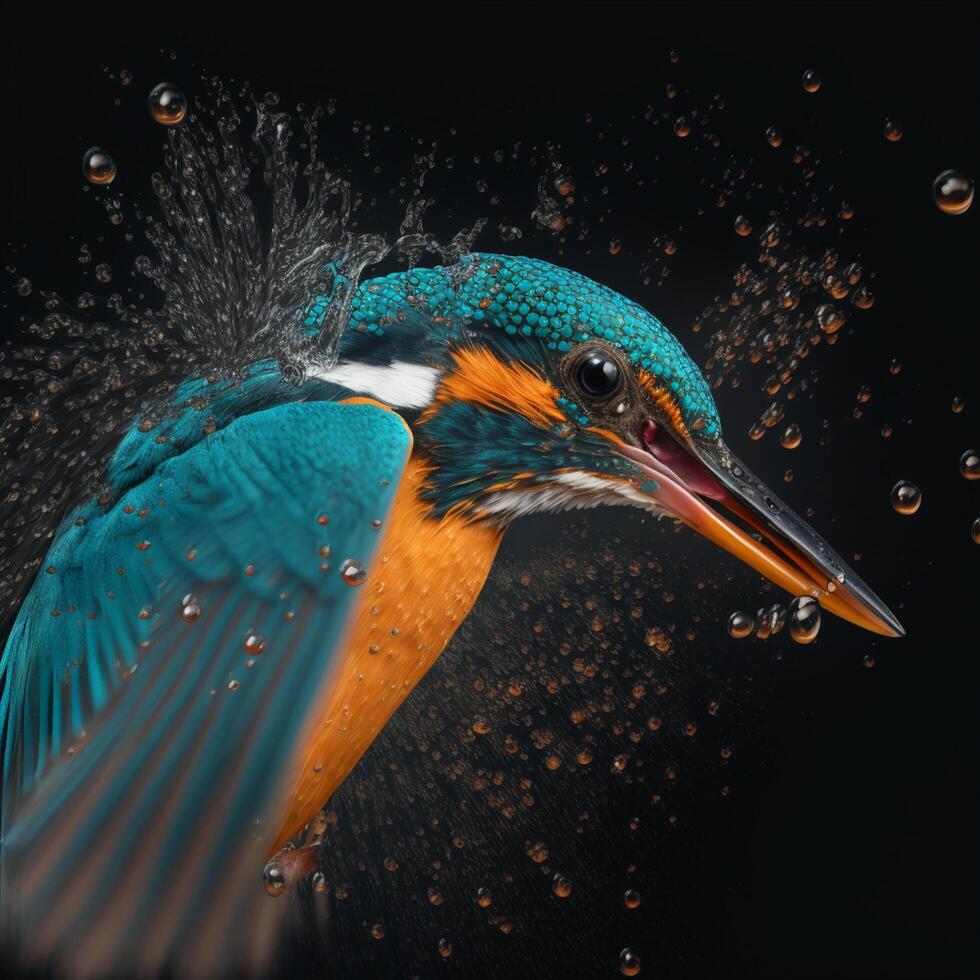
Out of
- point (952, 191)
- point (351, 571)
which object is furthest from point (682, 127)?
point (351, 571)

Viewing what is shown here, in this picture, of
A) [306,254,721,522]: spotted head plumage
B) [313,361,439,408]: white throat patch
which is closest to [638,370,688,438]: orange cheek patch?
[306,254,721,522]: spotted head plumage

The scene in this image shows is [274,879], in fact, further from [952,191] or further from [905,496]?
[952,191]

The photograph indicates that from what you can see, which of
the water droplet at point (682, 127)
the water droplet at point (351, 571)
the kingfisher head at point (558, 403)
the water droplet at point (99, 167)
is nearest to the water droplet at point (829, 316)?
the water droplet at point (682, 127)


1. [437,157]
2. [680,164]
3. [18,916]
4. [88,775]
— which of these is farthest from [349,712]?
[680,164]

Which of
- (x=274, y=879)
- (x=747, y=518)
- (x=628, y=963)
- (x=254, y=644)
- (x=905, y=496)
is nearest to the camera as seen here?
(x=254, y=644)

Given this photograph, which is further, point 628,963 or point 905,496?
point 628,963

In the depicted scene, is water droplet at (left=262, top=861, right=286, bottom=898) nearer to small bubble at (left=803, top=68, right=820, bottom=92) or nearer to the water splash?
the water splash

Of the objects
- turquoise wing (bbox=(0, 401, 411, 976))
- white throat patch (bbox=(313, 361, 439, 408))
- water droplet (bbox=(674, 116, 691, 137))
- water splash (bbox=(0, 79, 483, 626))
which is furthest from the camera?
water droplet (bbox=(674, 116, 691, 137))

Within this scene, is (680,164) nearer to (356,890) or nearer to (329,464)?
(329,464)
